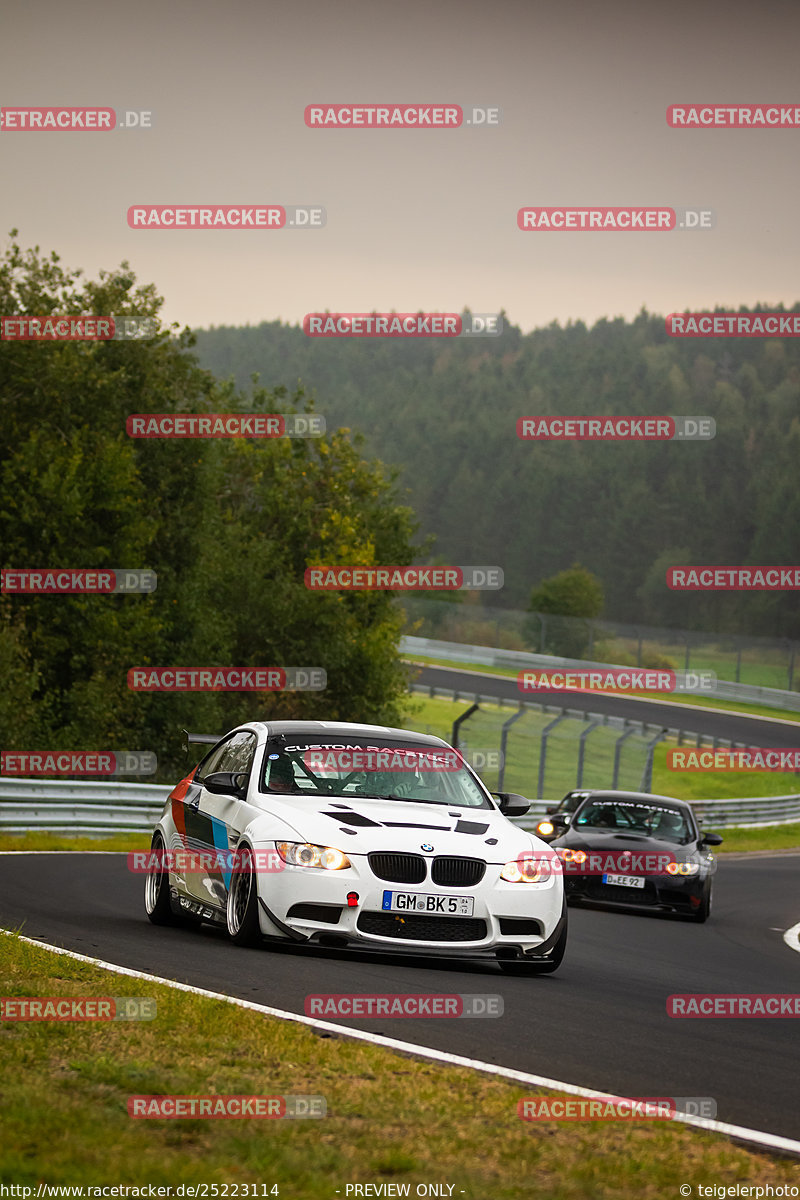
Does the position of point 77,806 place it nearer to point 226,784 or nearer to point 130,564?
point 226,784

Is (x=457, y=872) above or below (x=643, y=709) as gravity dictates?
above

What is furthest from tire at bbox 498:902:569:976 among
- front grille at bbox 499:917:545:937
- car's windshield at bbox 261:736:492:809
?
car's windshield at bbox 261:736:492:809

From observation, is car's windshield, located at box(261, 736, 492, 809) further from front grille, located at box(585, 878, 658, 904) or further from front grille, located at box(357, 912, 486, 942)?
front grille, located at box(585, 878, 658, 904)

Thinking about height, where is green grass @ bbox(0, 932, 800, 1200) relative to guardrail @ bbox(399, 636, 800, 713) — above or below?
above

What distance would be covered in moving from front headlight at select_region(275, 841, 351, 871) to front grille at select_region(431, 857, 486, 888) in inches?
21.5

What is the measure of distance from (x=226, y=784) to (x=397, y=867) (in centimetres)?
157

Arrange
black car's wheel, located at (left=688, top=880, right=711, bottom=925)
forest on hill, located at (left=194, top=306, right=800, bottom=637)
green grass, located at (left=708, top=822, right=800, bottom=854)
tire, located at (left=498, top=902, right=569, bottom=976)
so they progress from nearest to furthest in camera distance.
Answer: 1. tire, located at (left=498, top=902, right=569, bottom=976)
2. black car's wheel, located at (left=688, top=880, right=711, bottom=925)
3. green grass, located at (left=708, top=822, right=800, bottom=854)
4. forest on hill, located at (left=194, top=306, right=800, bottom=637)

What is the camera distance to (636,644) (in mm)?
66625

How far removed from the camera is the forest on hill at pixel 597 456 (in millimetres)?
138500

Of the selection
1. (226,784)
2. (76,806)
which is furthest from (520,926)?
(76,806)

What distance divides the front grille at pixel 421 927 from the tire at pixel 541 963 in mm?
481

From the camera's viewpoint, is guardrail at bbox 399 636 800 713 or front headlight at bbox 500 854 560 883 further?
guardrail at bbox 399 636 800 713

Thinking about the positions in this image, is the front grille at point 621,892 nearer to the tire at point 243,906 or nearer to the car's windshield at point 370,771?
the car's windshield at point 370,771

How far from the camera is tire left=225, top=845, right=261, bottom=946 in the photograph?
9289 millimetres
